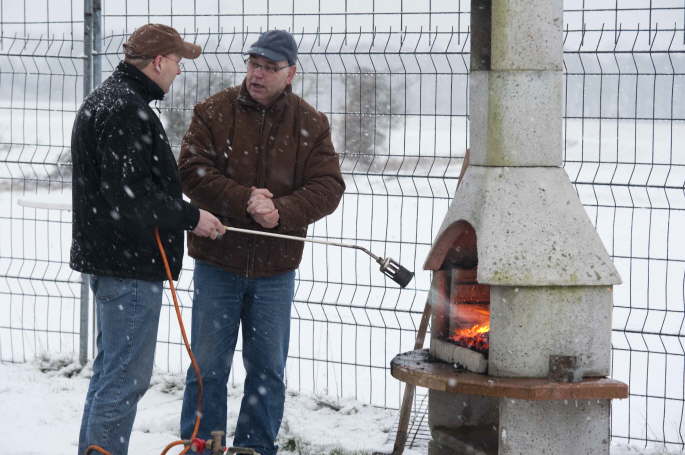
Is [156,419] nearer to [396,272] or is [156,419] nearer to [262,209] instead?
[262,209]

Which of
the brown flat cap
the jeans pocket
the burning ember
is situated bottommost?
the burning ember

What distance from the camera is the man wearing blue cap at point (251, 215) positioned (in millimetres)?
4938

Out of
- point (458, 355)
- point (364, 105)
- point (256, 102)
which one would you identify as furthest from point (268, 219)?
point (364, 105)

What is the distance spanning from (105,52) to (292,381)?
9.02ft

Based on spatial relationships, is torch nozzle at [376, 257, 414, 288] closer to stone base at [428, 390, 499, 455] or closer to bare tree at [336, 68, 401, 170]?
stone base at [428, 390, 499, 455]

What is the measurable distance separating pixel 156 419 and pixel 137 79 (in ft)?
8.00

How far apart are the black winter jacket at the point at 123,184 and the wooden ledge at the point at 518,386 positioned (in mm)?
1330

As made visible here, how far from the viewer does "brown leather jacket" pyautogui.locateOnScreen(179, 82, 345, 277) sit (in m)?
4.94

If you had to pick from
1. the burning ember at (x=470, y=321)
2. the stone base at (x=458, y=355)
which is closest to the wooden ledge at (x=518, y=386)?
the stone base at (x=458, y=355)

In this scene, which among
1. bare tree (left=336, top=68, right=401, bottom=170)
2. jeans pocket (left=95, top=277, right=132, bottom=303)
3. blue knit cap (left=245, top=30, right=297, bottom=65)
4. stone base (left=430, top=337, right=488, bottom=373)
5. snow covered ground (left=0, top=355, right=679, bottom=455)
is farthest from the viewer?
bare tree (left=336, top=68, right=401, bottom=170)

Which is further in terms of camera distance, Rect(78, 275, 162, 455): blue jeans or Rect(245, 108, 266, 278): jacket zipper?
Rect(245, 108, 266, 278): jacket zipper

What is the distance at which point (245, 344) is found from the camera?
515 centimetres

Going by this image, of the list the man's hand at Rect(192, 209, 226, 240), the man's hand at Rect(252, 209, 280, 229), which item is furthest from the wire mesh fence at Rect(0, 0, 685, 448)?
the man's hand at Rect(192, 209, 226, 240)

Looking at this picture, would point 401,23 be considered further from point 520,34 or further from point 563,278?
point 563,278
